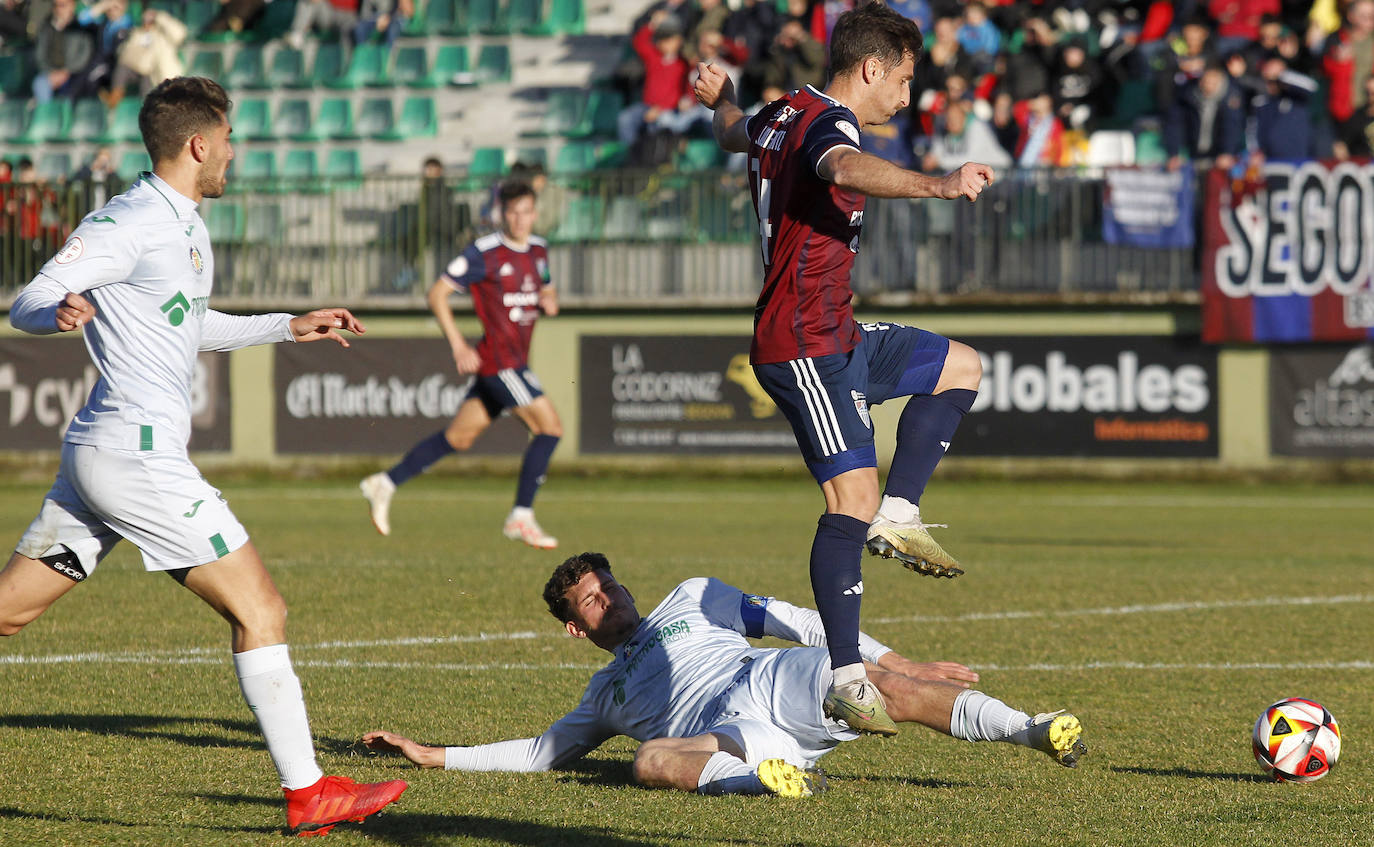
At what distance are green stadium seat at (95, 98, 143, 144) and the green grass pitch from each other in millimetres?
11435

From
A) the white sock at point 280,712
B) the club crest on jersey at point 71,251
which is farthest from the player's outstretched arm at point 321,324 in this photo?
the white sock at point 280,712

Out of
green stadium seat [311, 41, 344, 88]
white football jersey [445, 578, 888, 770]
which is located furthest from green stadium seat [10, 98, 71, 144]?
white football jersey [445, 578, 888, 770]

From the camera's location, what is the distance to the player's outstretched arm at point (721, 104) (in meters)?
6.10

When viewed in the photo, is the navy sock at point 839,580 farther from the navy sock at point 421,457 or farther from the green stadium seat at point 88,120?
the green stadium seat at point 88,120

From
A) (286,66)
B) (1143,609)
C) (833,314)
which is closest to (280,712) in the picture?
(833,314)

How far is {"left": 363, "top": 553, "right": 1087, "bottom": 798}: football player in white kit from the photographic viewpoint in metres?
5.21

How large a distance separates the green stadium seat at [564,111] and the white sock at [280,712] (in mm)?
19549

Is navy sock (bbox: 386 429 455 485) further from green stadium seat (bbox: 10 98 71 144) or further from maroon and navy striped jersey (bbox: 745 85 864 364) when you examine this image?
green stadium seat (bbox: 10 98 71 144)

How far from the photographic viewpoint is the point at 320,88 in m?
25.5

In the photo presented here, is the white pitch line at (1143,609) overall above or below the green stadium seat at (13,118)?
below

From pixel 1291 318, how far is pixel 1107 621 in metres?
10.3

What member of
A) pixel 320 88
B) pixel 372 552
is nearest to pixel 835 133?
pixel 372 552

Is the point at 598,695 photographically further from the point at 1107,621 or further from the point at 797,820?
the point at 1107,621

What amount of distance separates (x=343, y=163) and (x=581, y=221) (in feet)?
18.7
